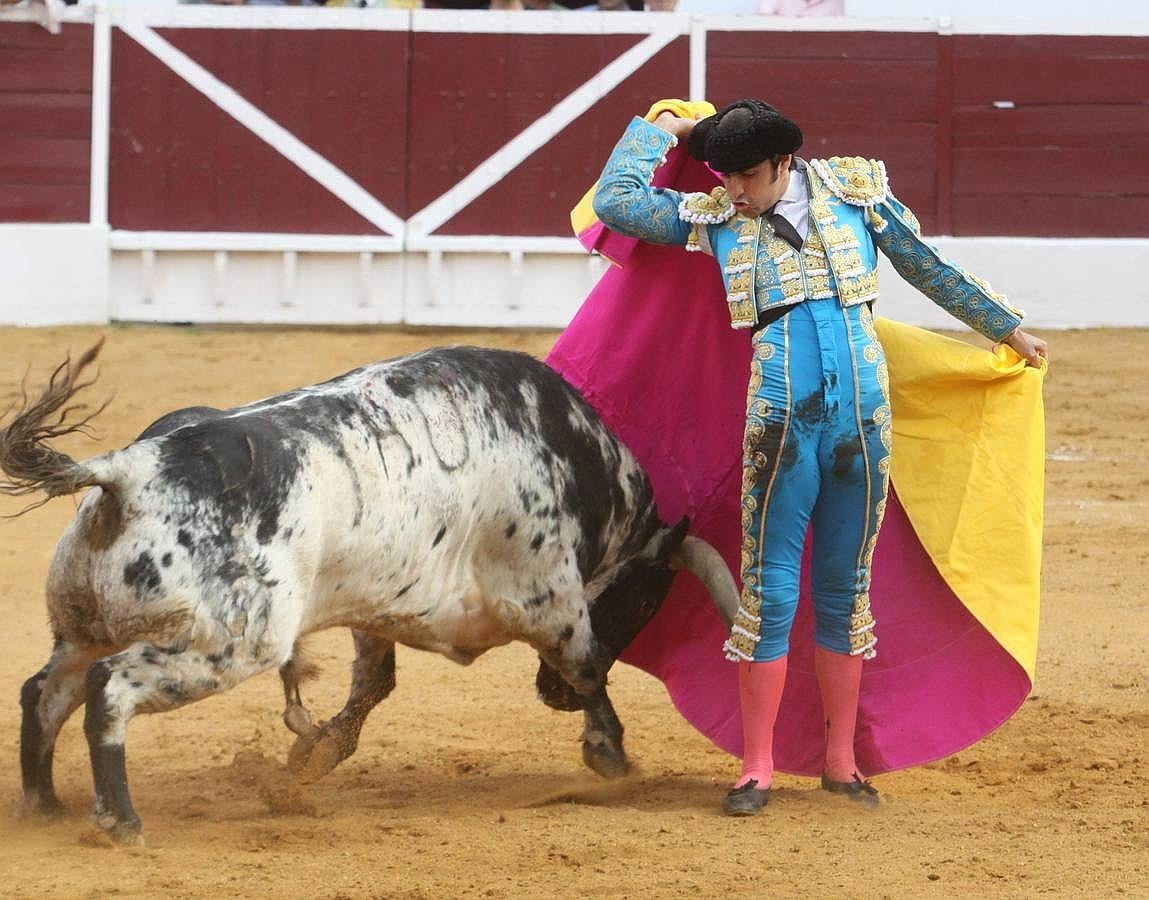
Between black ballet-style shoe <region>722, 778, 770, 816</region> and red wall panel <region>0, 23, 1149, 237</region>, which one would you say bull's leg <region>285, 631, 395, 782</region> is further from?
red wall panel <region>0, 23, 1149, 237</region>

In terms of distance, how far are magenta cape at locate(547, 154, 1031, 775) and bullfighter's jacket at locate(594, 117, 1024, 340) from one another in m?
0.31

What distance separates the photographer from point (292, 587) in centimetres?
327

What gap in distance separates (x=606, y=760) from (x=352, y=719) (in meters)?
0.56

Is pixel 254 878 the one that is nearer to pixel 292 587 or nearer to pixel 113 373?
pixel 292 587

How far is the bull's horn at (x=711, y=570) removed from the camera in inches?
158

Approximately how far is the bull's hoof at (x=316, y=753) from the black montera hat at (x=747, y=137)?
1488 mm

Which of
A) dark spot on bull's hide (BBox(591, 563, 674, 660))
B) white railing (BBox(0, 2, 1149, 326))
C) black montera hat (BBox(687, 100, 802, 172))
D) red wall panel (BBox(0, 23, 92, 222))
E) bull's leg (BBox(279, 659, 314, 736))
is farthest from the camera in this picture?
white railing (BBox(0, 2, 1149, 326))

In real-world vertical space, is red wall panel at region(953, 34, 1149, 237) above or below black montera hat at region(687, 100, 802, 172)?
above

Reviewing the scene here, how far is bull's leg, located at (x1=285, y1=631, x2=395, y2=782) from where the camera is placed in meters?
3.96

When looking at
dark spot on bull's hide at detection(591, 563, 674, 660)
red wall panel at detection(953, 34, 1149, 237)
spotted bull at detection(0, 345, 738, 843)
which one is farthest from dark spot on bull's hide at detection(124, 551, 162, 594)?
red wall panel at detection(953, 34, 1149, 237)

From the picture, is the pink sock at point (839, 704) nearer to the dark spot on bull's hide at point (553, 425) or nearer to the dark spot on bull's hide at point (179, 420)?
the dark spot on bull's hide at point (553, 425)

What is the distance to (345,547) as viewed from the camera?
11.1 feet

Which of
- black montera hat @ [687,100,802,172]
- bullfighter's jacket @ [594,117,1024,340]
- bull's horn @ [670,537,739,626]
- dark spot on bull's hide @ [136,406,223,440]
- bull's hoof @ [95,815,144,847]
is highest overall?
black montera hat @ [687,100,802,172]

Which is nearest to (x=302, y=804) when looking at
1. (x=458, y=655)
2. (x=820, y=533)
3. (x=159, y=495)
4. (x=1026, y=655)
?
(x=458, y=655)
